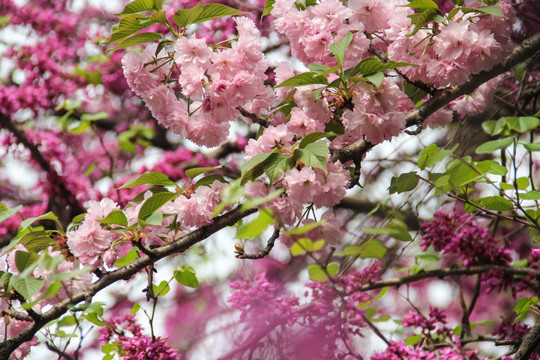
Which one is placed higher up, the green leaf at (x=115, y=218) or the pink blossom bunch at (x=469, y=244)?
the green leaf at (x=115, y=218)

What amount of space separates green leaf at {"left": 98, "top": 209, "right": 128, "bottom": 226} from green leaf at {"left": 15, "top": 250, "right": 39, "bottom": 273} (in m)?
0.14

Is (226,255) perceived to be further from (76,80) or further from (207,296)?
(76,80)

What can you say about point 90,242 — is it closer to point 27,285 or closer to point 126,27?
point 27,285

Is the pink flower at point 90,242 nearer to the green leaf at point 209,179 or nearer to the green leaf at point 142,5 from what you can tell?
the green leaf at point 209,179

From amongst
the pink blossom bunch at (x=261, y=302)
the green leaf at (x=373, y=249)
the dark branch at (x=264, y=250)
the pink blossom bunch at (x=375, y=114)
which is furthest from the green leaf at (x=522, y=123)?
the pink blossom bunch at (x=261, y=302)

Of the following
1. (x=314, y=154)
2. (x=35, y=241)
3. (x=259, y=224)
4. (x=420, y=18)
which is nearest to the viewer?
(x=259, y=224)

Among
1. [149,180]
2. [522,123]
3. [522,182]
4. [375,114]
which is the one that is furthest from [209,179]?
[522,182]

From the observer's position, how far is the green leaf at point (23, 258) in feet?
2.98

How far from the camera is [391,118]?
2.84 feet

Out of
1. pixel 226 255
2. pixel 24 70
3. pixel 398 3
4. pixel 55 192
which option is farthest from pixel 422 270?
pixel 24 70

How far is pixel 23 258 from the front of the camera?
92 centimetres

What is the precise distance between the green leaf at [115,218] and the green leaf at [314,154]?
318 mm

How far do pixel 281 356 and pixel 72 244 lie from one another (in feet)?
1.42

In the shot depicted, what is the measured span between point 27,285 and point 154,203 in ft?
0.77
